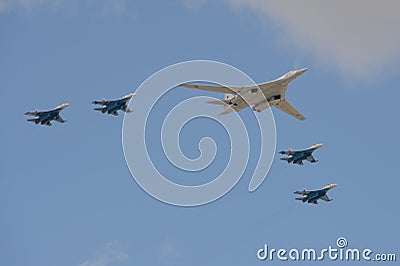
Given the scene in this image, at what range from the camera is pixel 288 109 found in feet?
459

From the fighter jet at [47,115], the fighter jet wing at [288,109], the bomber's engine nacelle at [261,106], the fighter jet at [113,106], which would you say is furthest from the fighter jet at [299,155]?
the fighter jet at [47,115]

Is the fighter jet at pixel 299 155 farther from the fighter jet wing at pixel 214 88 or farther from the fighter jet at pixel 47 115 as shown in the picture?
the fighter jet at pixel 47 115

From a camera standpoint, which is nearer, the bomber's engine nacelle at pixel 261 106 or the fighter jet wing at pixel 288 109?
the bomber's engine nacelle at pixel 261 106

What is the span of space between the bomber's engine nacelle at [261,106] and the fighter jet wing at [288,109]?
6.35 meters

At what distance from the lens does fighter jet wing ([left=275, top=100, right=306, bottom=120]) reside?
137m

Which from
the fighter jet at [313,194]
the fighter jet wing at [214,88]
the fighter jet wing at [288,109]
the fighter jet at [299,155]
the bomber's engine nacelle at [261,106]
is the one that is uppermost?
the fighter jet wing at [288,109]

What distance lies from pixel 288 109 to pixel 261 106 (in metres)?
12.8

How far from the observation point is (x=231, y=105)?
128 metres

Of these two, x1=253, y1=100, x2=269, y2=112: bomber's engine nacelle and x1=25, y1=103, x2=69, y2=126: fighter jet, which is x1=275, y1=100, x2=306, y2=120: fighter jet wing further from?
x1=25, y1=103, x2=69, y2=126: fighter jet

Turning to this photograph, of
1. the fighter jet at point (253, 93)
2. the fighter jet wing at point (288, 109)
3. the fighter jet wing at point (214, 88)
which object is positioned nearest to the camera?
the fighter jet wing at point (214, 88)

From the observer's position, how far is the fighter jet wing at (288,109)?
5393 inches

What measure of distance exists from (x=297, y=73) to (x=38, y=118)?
42.9 m

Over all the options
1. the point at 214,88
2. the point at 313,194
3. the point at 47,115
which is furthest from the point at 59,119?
the point at 313,194

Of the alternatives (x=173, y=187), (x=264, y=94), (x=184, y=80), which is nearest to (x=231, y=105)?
(x=264, y=94)
